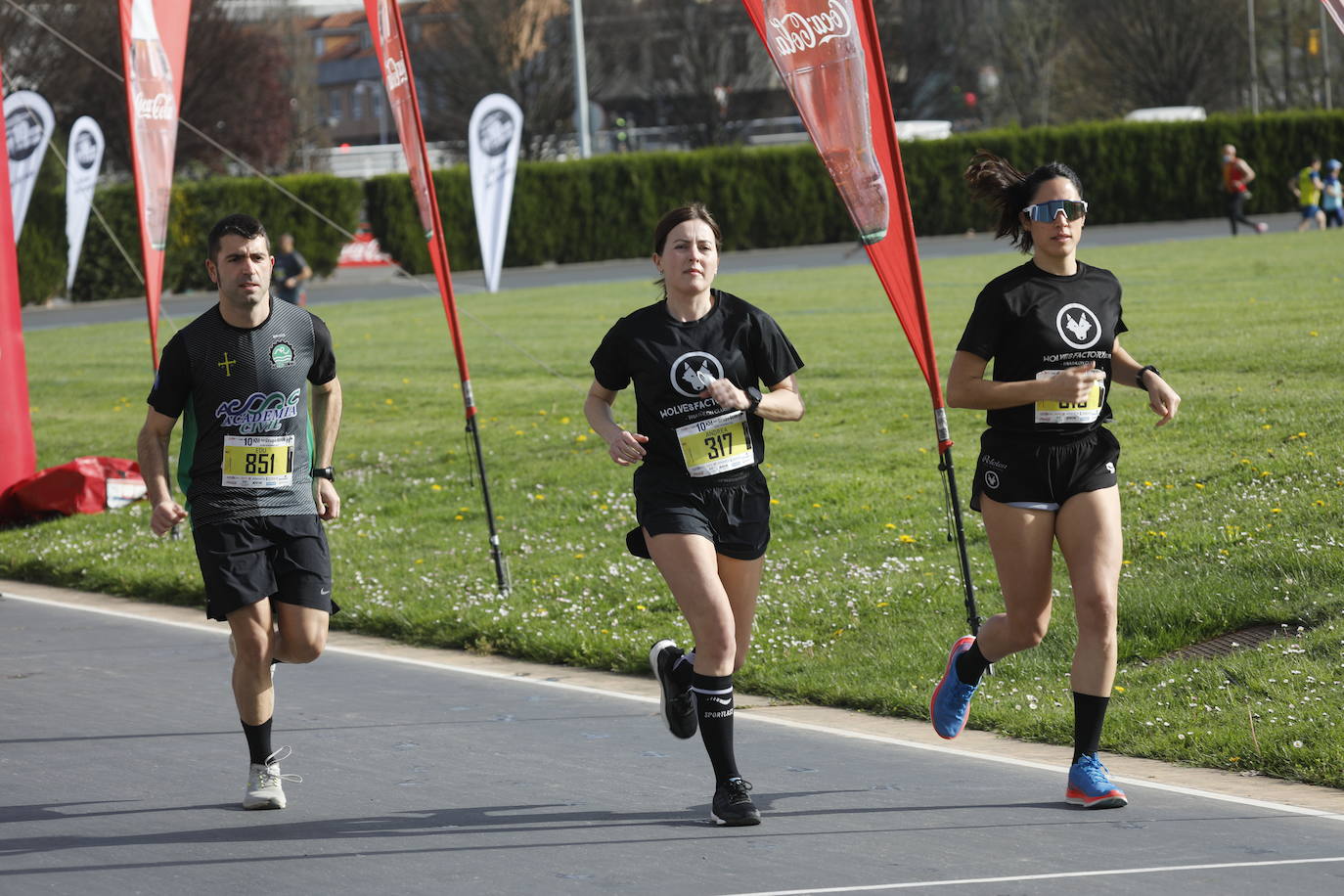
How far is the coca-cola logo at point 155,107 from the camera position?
11.9m

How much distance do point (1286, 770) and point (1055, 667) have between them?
5.58 ft

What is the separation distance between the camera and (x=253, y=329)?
6066 mm

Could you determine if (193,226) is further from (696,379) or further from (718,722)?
(718,722)

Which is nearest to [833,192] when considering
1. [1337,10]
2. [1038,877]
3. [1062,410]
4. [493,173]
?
[493,173]

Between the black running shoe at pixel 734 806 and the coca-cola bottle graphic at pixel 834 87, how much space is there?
7.69 ft

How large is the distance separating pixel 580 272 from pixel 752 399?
38943 millimetres

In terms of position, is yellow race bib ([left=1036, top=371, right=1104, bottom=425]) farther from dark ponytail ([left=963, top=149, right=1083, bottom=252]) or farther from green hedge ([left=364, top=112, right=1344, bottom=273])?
green hedge ([left=364, top=112, right=1344, bottom=273])

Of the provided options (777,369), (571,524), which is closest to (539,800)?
(777,369)

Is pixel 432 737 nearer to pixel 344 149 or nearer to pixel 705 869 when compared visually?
pixel 705 869

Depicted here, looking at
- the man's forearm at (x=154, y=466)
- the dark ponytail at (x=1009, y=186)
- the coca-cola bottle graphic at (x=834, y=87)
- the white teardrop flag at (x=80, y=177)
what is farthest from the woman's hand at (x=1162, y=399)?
the white teardrop flag at (x=80, y=177)

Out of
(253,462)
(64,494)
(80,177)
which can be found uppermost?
(80,177)

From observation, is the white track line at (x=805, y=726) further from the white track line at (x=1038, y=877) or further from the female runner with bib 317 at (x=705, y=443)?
the female runner with bib 317 at (x=705, y=443)

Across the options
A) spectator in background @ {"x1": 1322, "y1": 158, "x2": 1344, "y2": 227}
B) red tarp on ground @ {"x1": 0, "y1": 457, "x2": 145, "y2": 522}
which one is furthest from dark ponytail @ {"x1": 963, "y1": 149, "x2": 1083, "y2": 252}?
spectator in background @ {"x1": 1322, "y1": 158, "x2": 1344, "y2": 227}

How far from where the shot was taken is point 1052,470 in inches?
224
